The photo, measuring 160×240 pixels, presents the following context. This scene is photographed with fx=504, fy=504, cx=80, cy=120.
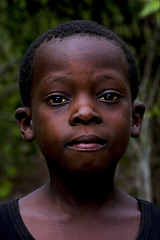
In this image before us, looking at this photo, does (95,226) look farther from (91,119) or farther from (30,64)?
(30,64)

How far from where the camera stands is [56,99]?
2479mm

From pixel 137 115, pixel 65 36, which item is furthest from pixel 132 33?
pixel 65 36

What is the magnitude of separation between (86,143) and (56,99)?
28 cm

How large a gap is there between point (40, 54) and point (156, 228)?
108 centimetres

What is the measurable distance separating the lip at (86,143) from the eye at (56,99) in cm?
21

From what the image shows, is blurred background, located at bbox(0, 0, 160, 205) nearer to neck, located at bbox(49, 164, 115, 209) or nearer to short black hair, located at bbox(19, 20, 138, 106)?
short black hair, located at bbox(19, 20, 138, 106)

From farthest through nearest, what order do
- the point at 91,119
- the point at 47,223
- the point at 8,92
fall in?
the point at 8,92
the point at 47,223
the point at 91,119

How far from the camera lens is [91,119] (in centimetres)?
Result: 237

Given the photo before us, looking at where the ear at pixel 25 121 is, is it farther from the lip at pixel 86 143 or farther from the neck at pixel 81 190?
the lip at pixel 86 143

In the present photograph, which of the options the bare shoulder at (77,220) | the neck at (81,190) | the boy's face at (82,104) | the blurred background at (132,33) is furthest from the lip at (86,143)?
the blurred background at (132,33)

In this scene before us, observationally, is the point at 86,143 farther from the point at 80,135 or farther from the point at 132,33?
the point at 132,33

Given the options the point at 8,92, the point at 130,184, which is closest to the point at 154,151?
the point at 130,184

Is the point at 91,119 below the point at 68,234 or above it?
above

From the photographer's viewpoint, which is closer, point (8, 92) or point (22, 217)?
point (22, 217)
